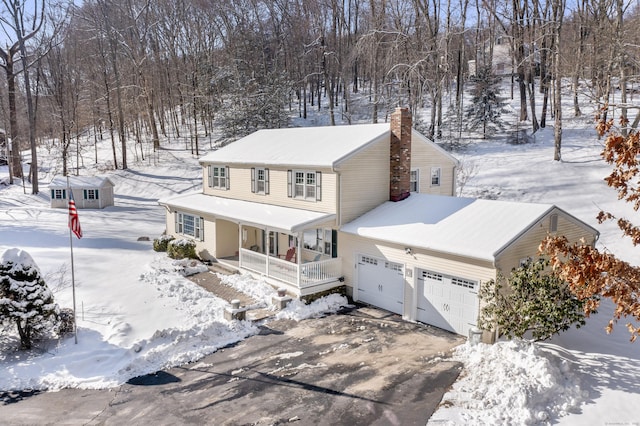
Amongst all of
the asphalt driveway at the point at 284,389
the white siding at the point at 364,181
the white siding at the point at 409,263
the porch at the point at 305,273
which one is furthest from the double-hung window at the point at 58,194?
the asphalt driveway at the point at 284,389

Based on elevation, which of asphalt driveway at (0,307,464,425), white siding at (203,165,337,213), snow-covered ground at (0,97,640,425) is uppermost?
white siding at (203,165,337,213)

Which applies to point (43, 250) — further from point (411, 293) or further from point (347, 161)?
point (411, 293)

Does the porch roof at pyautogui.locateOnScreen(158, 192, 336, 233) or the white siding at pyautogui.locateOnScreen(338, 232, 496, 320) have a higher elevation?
the porch roof at pyautogui.locateOnScreen(158, 192, 336, 233)

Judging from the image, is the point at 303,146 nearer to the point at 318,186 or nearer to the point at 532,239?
the point at 318,186

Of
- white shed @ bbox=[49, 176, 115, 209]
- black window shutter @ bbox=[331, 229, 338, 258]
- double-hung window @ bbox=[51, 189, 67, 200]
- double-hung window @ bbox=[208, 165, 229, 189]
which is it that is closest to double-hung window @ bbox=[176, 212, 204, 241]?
double-hung window @ bbox=[208, 165, 229, 189]

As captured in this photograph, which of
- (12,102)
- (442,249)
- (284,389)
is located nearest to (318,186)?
(442,249)

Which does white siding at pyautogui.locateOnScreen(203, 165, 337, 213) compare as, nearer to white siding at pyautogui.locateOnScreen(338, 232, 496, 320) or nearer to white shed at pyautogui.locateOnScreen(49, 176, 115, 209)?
white siding at pyautogui.locateOnScreen(338, 232, 496, 320)
